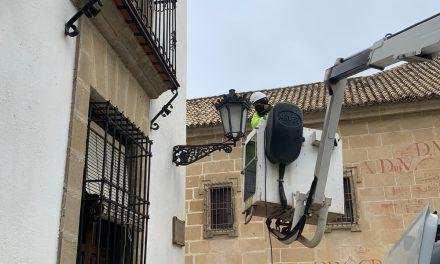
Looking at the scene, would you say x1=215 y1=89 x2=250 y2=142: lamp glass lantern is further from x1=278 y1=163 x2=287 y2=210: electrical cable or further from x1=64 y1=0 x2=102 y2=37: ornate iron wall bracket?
x1=64 y1=0 x2=102 y2=37: ornate iron wall bracket

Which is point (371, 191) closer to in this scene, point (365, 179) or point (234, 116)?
point (365, 179)

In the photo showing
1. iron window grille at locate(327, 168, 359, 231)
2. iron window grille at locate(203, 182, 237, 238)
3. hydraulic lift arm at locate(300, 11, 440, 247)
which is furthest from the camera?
iron window grille at locate(203, 182, 237, 238)

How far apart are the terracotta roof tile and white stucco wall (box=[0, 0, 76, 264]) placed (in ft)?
26.3

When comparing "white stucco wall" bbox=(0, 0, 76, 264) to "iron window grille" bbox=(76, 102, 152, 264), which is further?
"iron window grille" bbox=(76, 102, 152, 264)

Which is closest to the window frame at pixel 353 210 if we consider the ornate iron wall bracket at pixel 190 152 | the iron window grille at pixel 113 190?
the ornate iron wall bracket at pixel 190 152

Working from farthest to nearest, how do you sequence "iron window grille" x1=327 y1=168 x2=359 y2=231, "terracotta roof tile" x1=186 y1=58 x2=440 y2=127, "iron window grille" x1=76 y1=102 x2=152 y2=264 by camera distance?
1. "terracotta roof tile" x1=186 y1=58 x2=440 y2=127
2. "iron window grille" x1=327 y1=168 x2=359 y2=231
3. "iron window grille" x1=76 y1=102 x2=152 y2=264

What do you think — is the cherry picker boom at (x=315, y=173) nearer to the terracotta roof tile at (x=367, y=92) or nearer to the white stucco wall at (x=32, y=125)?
the white stucco wall at (x=32, y=125)

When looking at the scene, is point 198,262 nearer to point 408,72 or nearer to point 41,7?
point 408,72

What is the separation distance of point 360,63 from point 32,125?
6.94 feet

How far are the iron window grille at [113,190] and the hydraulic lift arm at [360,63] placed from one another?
1318 millimetres

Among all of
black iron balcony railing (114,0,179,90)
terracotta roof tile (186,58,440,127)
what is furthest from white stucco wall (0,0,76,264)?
terracotta roof tile (186,58,440,127)

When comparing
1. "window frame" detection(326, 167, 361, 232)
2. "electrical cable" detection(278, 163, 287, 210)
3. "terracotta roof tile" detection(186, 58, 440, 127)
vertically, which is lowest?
"electrical cable" detection(278, 163, 287, 210)

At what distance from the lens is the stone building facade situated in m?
9.95

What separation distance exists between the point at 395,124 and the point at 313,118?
1.65 meters
